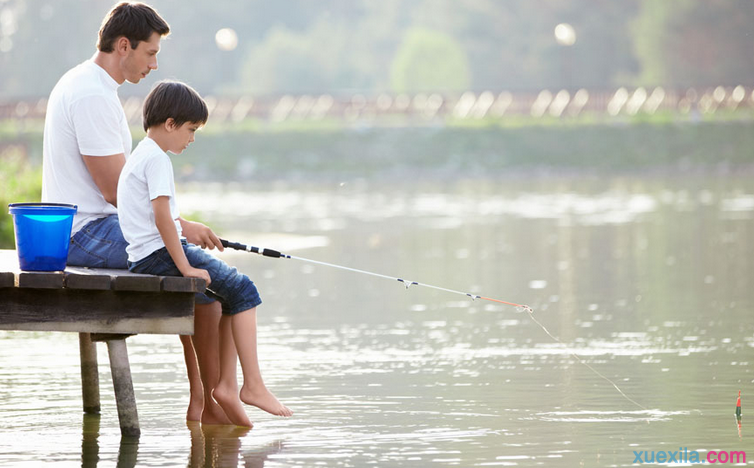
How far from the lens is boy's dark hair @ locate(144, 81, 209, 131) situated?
20.1ft

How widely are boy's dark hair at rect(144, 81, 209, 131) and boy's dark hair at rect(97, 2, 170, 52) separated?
279mm

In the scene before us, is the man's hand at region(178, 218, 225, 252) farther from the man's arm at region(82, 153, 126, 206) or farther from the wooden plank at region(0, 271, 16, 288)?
the wooden plank at region(0, 271, 16, 288)

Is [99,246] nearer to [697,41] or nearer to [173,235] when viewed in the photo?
[173,235]

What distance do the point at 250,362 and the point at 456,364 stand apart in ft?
7.24

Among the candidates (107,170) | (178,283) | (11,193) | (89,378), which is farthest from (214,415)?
(11,193)

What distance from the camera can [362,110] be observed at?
54250mm

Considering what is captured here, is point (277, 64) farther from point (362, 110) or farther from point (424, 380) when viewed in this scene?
point (424, 380)

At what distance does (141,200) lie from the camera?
604cm

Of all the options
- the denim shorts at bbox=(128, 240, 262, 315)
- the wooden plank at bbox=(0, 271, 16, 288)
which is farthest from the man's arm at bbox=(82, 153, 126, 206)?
the wooden plank at bbox=(0, 271, 16, 288)

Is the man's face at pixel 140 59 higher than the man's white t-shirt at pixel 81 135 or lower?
higher

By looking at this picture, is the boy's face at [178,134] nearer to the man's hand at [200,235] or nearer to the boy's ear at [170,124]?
the boy's ear at [170,124]

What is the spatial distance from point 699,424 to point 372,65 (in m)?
74.6

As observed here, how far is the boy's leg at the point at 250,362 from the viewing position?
246 inches

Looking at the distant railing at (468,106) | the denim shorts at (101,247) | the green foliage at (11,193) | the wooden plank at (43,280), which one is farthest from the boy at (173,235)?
the distant railing at (468,106)
